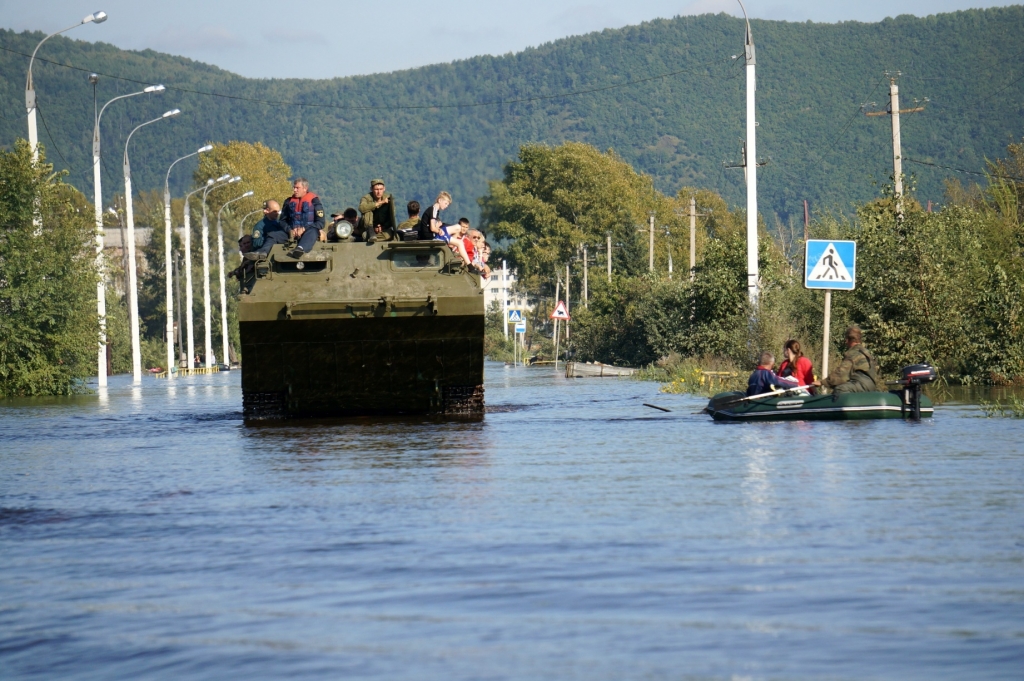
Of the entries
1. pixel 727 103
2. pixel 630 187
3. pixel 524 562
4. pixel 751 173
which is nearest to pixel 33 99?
pixel 751 173

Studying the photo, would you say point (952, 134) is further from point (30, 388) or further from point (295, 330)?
point (295, 330)

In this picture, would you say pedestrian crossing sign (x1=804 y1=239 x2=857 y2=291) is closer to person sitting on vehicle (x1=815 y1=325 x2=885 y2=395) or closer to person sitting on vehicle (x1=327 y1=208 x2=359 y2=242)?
person sitting on vehicle (x1=815 y1=325 x2=885 y2=395)

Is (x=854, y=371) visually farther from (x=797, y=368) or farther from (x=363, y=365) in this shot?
(x=363, y=365)

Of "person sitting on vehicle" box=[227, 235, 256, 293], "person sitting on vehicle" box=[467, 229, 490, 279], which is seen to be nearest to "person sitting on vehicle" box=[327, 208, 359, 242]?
"person sitting on vehicle" box=[227, 235, 256, 293]

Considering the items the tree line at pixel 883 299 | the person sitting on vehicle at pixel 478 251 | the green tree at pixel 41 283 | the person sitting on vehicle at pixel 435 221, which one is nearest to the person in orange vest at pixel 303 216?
the person sitting on vehicle at pixel 435 221

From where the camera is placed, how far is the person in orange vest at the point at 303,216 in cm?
2183

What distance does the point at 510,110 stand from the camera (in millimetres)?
24859

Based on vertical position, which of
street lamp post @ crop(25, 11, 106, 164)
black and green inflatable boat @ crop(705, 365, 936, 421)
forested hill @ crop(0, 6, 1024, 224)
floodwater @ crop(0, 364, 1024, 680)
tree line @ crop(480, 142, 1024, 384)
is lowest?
floodwater @ crop(0, 364, 1024, 680)

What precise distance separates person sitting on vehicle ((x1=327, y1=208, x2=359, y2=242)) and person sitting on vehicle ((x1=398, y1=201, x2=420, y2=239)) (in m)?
0.66

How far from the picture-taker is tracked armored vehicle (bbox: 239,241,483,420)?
68.1 ft

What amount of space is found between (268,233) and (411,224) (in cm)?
209

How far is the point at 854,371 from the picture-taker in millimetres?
19406

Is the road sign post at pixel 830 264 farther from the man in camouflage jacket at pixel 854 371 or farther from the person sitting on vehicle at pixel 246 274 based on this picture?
the person sitting on vehicle at pixel 246 274

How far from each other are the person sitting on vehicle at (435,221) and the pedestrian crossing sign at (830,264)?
5161 mm
